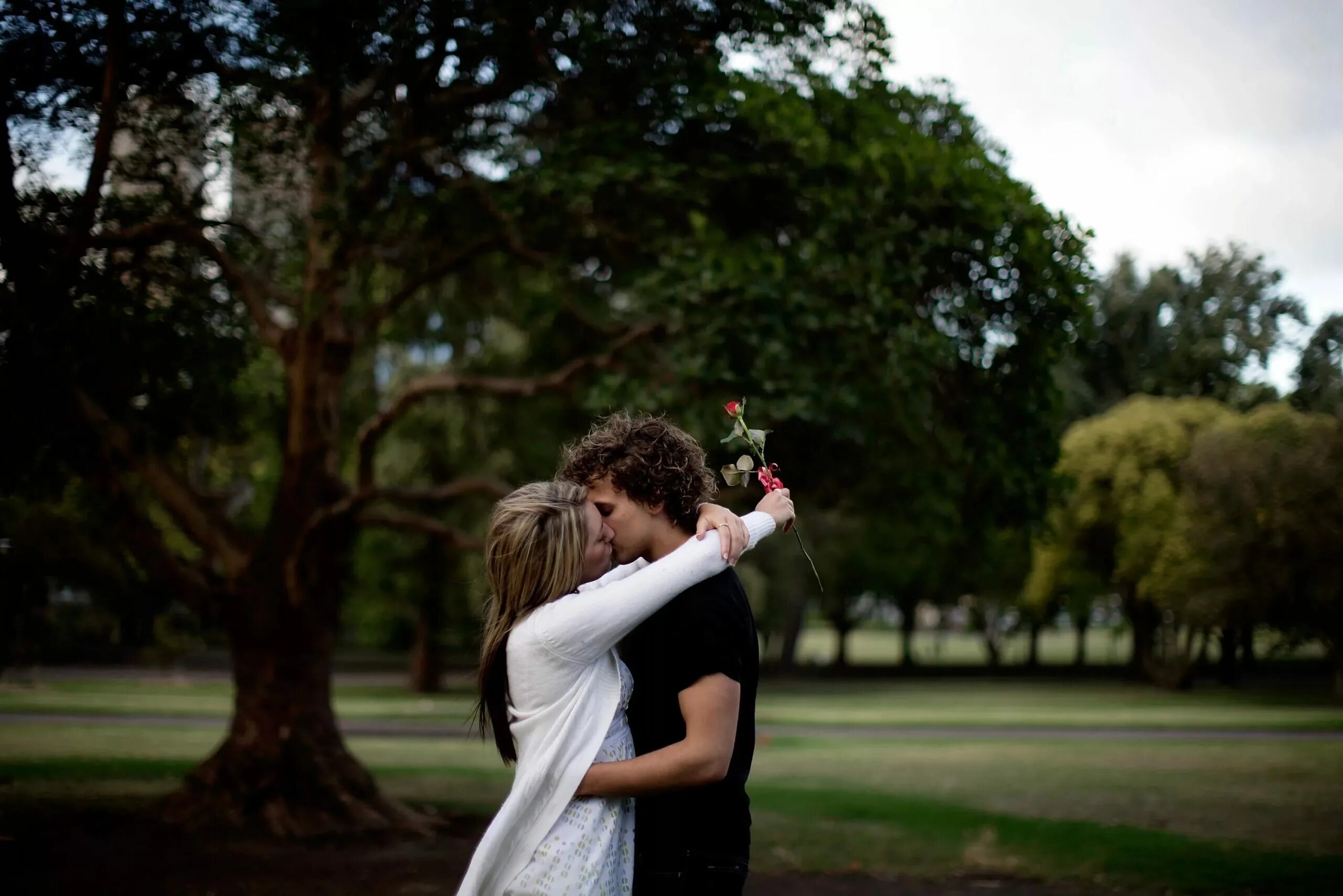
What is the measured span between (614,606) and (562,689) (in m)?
0.27

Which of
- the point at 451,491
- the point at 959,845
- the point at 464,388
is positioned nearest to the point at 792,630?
the point at 959,845

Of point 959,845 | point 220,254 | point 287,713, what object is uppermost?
point 220,254

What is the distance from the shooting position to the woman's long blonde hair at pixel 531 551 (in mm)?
2943

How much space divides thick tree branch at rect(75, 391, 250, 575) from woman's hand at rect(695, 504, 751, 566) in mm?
9454

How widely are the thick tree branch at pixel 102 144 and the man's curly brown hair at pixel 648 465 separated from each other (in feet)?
22.3

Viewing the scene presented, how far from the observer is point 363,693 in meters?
36.1

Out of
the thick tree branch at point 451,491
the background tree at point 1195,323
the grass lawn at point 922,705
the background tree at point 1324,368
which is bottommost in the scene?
the grass lawn at point 922,705

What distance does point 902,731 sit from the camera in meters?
25.7

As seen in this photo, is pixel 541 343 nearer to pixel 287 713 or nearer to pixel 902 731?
pixel 287 713

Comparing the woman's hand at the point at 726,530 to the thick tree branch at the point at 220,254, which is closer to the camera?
the woman's hand at the point at 726,530

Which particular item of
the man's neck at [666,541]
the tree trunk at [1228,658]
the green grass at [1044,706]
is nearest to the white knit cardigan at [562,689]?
the man's neck at [666,541]

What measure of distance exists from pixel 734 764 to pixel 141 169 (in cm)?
902

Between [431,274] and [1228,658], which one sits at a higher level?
[431,274]

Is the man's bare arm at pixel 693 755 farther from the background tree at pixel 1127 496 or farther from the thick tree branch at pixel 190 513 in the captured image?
the background tree at pixel 1127 496
